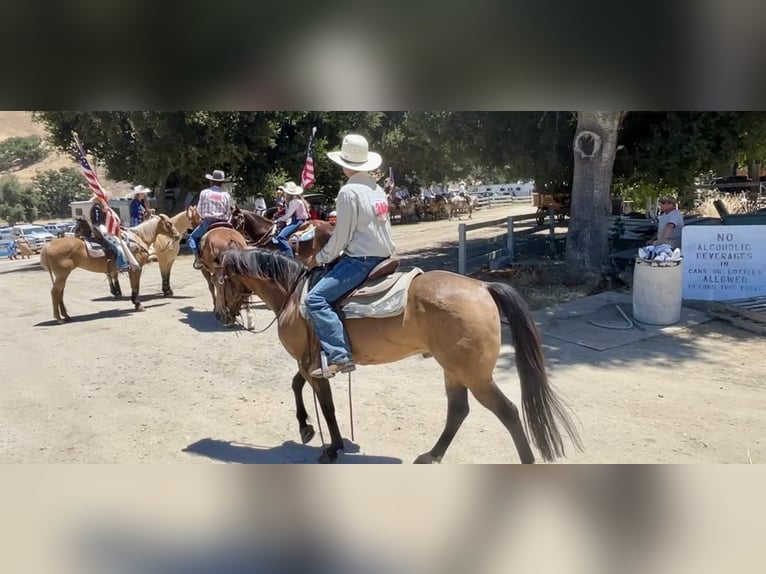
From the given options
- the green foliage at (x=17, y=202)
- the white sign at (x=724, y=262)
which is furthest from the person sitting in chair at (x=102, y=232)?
the green foliage at (x=17, y=202)

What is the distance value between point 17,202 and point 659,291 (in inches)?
1795

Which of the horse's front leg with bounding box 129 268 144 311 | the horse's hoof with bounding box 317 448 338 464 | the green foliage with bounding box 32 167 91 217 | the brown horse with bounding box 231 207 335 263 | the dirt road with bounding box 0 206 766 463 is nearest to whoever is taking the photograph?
the horse's hoof with bounding box 317 448 338 464

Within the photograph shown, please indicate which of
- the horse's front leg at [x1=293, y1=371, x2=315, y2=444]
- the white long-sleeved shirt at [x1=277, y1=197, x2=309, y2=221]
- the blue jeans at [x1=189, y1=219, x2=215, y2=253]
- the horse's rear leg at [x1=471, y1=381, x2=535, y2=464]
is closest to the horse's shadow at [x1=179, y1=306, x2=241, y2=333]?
the blue jeans at [x1=189, y1=219, x2=215, y2=253]

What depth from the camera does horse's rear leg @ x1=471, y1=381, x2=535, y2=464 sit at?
421 cm

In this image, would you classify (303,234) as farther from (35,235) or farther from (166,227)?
(35,235)

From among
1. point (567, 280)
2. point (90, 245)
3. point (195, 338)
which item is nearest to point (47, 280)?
point (90, 245)

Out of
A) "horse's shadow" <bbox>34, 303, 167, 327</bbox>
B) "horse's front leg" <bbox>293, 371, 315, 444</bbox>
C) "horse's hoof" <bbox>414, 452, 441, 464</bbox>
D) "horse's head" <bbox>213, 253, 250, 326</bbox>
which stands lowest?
"horse's shadow" <bbox>34, 303, 167, 327</bbox>

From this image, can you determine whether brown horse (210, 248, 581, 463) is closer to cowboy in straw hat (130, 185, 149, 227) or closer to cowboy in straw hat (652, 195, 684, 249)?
cowboy in straw hat (652, 195, 684, 249)

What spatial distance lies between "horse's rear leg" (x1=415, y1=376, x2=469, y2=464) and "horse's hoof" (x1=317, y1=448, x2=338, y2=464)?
0.68 meters

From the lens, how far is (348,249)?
461cm

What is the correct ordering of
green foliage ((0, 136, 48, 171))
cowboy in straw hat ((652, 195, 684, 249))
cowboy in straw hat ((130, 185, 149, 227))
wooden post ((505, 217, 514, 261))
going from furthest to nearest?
1. green foliage ((0, 136, 48, 171))
2. wooden post ((505, 217, 514, 261))
3. cowboy in straw hat ((130, 185, 149, 227))
4. cowboy in straw hat ((652, 195, 684, 249))

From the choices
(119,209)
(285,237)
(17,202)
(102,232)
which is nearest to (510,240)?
(285,237)

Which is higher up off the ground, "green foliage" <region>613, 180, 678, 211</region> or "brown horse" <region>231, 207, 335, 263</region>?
"green foliage" <region>613, 180, 678, 211</region>

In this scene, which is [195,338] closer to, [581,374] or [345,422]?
[345,422]
